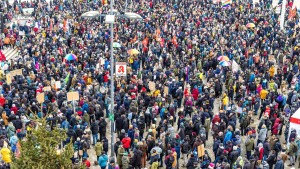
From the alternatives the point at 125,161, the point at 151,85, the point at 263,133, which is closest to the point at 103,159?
the point at 125,161

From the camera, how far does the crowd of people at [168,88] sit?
16.5 m

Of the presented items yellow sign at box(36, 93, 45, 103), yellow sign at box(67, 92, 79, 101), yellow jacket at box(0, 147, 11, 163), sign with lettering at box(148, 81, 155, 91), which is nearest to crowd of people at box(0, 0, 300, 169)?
yellow jacket at box(0, 147, 11, 163)

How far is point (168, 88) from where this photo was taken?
854 inches

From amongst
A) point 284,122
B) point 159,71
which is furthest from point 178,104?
point 284,122

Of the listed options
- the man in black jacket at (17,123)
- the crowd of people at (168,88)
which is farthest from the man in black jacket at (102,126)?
the man in black jacket at (17,123)

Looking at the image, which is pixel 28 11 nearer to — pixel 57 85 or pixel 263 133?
pixel 57 85

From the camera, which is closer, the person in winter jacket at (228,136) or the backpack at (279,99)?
the person in winter jacket at (228,136)

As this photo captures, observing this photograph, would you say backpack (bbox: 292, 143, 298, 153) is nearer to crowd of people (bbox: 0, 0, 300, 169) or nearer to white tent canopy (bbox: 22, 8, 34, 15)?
crowd of people (bbox: 0, 0, 300, 169)

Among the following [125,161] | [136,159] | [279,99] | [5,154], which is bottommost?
[136,159]

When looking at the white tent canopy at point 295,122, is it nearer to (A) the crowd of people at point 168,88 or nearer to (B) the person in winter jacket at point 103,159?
(A) the crowd of people at point 168,88

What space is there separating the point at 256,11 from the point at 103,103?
23.8 m

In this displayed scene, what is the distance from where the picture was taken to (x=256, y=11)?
3972 cm

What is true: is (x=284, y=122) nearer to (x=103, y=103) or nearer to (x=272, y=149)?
(x=272, y=149)

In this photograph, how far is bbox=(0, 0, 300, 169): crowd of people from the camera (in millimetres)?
16531
